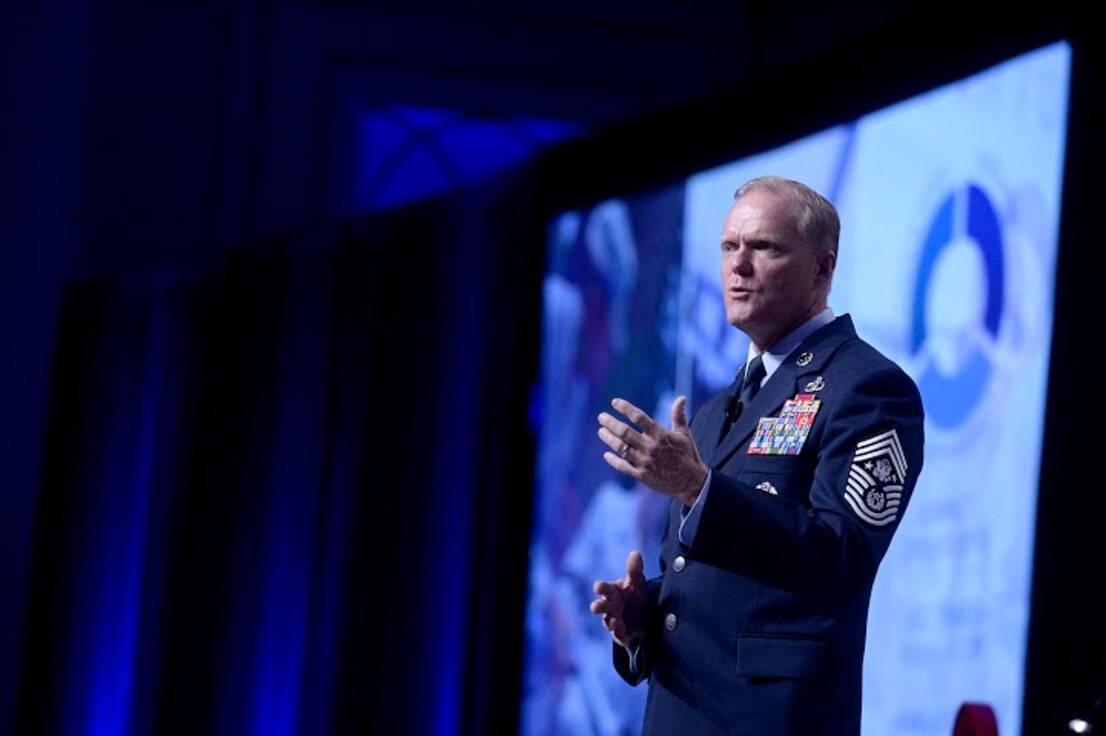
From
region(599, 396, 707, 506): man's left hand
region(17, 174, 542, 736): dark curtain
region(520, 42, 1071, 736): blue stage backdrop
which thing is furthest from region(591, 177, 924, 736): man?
region(17, 174, 542, 736): dark curtain

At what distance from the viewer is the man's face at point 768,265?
6.11 ft

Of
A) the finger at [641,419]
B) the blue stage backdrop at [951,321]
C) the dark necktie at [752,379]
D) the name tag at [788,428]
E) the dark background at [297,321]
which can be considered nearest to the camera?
the finger at [641,419]

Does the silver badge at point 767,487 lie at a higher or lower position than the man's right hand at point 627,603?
higher

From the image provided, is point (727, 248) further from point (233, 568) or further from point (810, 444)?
point (233, 568)

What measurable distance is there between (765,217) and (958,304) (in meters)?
1.20

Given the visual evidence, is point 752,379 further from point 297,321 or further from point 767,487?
point 297,321

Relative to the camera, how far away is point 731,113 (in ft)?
12.7

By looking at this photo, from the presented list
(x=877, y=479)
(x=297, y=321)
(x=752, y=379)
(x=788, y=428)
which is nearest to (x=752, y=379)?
(x=752, y=379)

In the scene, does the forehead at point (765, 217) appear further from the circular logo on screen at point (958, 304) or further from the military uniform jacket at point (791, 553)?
the circular logo on screen at point (958, 304)

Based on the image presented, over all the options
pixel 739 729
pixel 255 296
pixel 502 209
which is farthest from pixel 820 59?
pixel 255 296

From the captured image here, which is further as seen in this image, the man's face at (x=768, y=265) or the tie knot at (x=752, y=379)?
the tie knot at (x=752, y=379)

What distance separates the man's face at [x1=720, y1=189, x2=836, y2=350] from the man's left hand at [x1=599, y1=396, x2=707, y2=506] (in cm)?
20

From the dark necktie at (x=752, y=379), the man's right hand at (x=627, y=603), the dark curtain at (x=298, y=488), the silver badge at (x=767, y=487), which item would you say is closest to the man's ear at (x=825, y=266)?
the dark necktie at (x=752, y=379)

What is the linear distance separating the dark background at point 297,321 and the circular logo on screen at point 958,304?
732 millimetres
